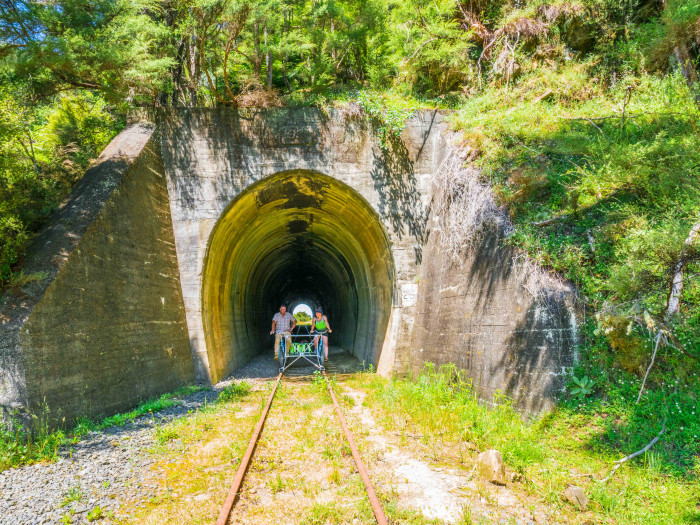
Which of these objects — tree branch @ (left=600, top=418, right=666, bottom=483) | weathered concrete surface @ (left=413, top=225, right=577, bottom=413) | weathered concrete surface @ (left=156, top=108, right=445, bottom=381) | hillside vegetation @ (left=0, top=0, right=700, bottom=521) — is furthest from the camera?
weathered concrete surface @ (left=156, top=108, right=445, bottom=381)

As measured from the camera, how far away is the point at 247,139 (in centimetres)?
923

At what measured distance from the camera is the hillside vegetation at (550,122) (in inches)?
160

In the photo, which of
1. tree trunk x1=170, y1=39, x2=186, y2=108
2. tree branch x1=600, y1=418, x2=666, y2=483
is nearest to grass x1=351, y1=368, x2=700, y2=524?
tree branch x1=600, y1=418, x2=666, y2=483

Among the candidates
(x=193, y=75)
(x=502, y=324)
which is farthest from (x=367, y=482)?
(x=193, y=75)

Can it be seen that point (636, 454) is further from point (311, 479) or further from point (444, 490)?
point (311, 479)

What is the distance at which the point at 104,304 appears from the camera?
21.5 feet

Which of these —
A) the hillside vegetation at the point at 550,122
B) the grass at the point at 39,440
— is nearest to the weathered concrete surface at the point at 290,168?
the hillside vegetation at the point at 550,122

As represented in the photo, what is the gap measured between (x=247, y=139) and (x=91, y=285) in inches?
177

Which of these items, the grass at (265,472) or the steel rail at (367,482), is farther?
the grass at (265,472)

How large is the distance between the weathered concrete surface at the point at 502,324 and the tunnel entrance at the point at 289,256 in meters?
2.42

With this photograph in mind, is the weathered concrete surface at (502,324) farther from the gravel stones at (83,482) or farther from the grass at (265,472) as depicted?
the gravel stones at (83,482)

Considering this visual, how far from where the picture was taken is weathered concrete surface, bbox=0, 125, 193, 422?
5.23 metres

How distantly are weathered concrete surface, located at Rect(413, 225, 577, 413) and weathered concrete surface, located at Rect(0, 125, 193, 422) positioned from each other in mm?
5168

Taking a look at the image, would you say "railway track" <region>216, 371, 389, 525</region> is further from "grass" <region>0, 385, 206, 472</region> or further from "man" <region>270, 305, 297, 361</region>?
"man" <region>270, 305, 297, 361</region>
